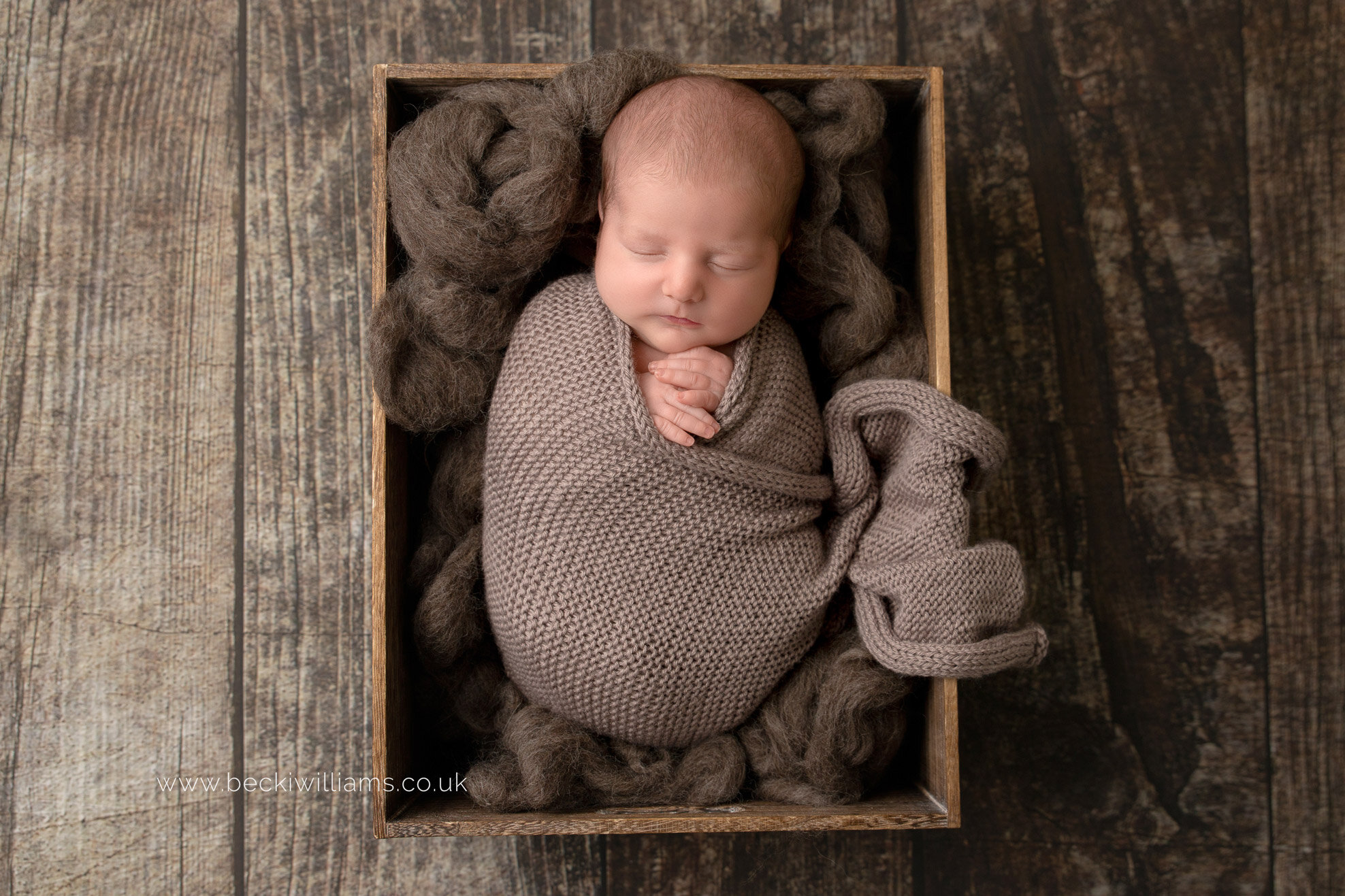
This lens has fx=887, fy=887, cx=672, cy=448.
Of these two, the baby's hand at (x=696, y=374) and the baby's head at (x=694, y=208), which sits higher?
the baby's head at (x=694, y=208)

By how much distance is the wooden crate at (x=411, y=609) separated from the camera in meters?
0.80

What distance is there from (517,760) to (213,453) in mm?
509

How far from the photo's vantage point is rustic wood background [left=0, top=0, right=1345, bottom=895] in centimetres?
101

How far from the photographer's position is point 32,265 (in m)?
1.03

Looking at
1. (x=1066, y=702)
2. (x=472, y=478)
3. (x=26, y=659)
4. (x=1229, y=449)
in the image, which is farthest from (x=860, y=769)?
(x=26, y=659)

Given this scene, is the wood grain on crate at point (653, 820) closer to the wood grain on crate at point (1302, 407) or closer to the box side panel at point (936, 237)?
the box side panel at point (936, 237)

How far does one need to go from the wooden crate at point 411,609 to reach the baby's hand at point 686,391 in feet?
0.71

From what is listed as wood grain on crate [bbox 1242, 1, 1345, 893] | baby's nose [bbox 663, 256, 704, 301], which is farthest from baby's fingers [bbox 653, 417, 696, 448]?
wood grain on crate [bbox 1242, 1, 1345, 893]

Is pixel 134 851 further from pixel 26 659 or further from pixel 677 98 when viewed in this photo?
pixel 677 98

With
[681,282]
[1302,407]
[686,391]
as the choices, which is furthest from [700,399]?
[1302,407]

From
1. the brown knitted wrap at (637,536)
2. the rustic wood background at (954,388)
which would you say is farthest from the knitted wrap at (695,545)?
the rustic wood background at (954,388)

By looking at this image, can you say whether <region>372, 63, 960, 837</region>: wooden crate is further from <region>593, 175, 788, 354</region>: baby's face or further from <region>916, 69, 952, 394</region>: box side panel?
<region>593, 175, 788, 354</region>: baby's face

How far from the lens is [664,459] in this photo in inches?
32.7

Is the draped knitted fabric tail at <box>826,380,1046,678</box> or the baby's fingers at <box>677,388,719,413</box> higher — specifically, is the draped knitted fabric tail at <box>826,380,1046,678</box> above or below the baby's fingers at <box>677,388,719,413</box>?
below
